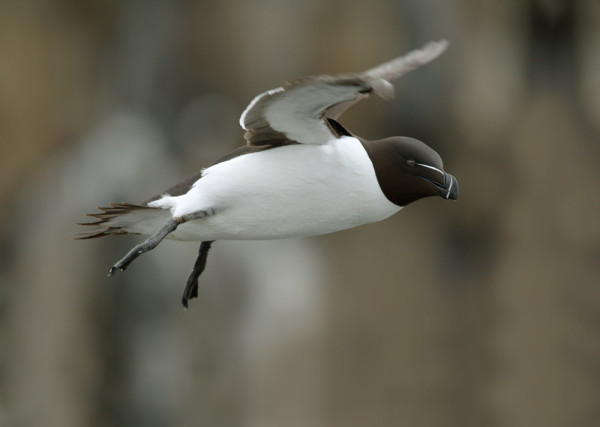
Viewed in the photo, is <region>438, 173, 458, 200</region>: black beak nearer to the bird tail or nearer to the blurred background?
the bird tail

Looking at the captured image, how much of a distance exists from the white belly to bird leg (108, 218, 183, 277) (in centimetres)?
4

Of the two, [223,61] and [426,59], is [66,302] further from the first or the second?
[426,59]

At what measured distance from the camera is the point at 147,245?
328cm

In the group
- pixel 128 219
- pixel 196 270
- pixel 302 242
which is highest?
pixel 302 242

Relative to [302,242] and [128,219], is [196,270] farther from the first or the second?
[302,242]

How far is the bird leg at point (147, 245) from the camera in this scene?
128 inches

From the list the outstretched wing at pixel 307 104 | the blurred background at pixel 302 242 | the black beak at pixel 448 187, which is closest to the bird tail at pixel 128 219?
the outstretched wing at pixel 307 104

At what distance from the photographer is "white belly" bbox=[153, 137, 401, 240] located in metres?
3.27

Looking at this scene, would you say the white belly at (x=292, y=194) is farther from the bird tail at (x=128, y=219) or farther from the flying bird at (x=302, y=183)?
the bird tail at (x=128, y=219)

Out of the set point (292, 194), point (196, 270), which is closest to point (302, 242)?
point (196, 270)

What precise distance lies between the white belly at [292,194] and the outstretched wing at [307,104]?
61 millimetres

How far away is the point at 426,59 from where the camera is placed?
3.54 m

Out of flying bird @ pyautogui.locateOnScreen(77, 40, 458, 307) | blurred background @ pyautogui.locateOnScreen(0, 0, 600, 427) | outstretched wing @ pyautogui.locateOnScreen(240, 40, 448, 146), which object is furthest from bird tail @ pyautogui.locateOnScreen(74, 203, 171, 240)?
blurred background @ pyautogui.locateOnScreen(0, 0, 600, 427)

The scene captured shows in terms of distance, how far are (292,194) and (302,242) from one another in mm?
4074
